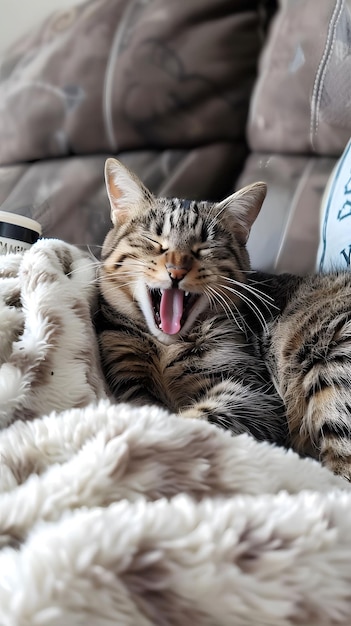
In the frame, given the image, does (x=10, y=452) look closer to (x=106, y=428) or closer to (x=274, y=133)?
(x=106, y=428)

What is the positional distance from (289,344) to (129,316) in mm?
290

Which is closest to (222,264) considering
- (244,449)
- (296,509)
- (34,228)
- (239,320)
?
(239,320)

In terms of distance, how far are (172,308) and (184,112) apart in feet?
2.47

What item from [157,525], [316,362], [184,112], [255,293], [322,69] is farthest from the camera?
[184,112]

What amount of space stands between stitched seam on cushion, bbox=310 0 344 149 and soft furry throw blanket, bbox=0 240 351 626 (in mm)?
991

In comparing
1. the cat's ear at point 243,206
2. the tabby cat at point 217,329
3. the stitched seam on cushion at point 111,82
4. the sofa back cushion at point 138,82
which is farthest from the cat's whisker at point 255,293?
the stitched seam on cushion at point 111,82

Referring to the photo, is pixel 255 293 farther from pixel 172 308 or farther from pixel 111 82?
pixel 111 82

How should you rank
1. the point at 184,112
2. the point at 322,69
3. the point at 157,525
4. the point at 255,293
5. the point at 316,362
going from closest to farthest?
the point at 157,525
the point at 316,362
the point at 255,293
the point at 322,69
the point at 184,112

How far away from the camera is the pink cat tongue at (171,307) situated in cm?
93

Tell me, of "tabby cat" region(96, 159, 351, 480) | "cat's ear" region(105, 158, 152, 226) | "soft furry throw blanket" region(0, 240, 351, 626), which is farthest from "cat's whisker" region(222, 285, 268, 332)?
"soft furry throw blanket" region(0, 240, 351, 626)

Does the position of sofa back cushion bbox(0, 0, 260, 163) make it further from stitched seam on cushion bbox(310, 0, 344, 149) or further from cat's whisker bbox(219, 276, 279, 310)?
cat's whisker bbox(219, 276, 279, 310)

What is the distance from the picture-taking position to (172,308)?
3.12ft

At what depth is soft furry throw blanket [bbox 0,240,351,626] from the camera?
0.32 metres

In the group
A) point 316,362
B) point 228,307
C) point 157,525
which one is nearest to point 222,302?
point 228,307
